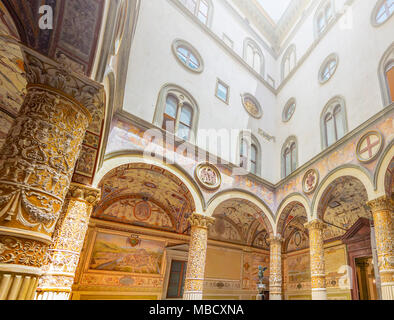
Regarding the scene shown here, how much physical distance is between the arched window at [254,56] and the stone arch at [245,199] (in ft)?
26.1

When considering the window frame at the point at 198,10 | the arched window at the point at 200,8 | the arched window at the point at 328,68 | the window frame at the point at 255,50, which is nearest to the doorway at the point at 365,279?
the arched window at the point at 328,68

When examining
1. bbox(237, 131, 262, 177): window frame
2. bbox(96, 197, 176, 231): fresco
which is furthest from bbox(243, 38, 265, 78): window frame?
bbox(96, 197, 176, 231): fresco

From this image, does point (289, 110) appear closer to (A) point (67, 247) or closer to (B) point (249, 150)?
(B) point (249, 150)

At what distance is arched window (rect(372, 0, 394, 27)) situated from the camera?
8300 millimetres

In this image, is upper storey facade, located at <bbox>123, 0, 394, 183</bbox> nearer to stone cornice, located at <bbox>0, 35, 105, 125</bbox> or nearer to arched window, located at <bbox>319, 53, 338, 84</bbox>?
arched window, located at <bbox>319, 53, 338, 84</bbox>

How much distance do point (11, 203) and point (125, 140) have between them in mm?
5512

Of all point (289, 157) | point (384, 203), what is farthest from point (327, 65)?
point (384, 203)

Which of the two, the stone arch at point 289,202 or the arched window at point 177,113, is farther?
the stone arch at point 289,202

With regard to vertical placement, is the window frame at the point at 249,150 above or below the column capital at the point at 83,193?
above

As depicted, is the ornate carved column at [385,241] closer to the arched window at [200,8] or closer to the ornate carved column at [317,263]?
the ornate carved column at [317,263]

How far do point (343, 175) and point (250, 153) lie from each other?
13.9 feet

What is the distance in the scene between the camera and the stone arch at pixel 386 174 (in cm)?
643

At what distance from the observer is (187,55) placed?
440 inches

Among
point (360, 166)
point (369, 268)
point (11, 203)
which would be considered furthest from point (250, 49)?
point (11, 203)
